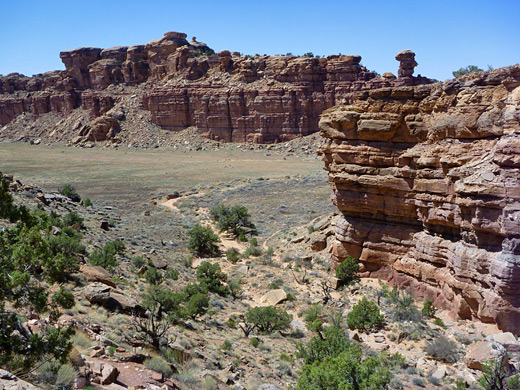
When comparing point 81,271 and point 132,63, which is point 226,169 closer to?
point 81,271

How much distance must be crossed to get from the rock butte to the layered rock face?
6194 cm

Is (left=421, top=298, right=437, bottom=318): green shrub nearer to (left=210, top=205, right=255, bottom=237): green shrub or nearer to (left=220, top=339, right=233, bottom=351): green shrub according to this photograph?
(left=220, top=339, right=233, bottom=351): green shrub

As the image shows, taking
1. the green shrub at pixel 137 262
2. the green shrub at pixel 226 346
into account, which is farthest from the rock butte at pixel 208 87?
the green shrub at pixel 226 346

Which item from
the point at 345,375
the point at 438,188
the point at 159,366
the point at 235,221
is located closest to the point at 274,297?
the point at 438,188

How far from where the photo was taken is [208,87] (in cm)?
9181

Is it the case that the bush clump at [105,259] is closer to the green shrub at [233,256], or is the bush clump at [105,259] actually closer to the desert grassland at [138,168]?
the green shrub at [233,256]

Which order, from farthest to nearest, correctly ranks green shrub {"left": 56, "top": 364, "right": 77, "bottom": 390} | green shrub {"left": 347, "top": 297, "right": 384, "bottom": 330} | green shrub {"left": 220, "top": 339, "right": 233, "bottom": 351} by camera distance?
1. green shrub {"left": 347, "top": 297, "right": 384, "bottom": 330}
2. green shrub {"left": 220, "top": 339, "right": 233, "bottom": 351}
3. green shrub {"left": 56, "top": 364, "right": 77, "bottom": 390}

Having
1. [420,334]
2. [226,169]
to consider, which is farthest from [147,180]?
[420,334]

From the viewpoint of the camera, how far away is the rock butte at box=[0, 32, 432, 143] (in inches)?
3302

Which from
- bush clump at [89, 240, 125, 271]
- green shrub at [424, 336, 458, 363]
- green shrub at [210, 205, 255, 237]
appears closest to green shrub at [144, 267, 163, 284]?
bush clump at [89, 240, 125, 271]

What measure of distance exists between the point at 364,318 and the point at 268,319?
348 centimetres

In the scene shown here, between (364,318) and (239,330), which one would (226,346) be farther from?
(364,318)

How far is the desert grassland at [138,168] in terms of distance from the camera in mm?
50875

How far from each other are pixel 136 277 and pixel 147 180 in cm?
3907
